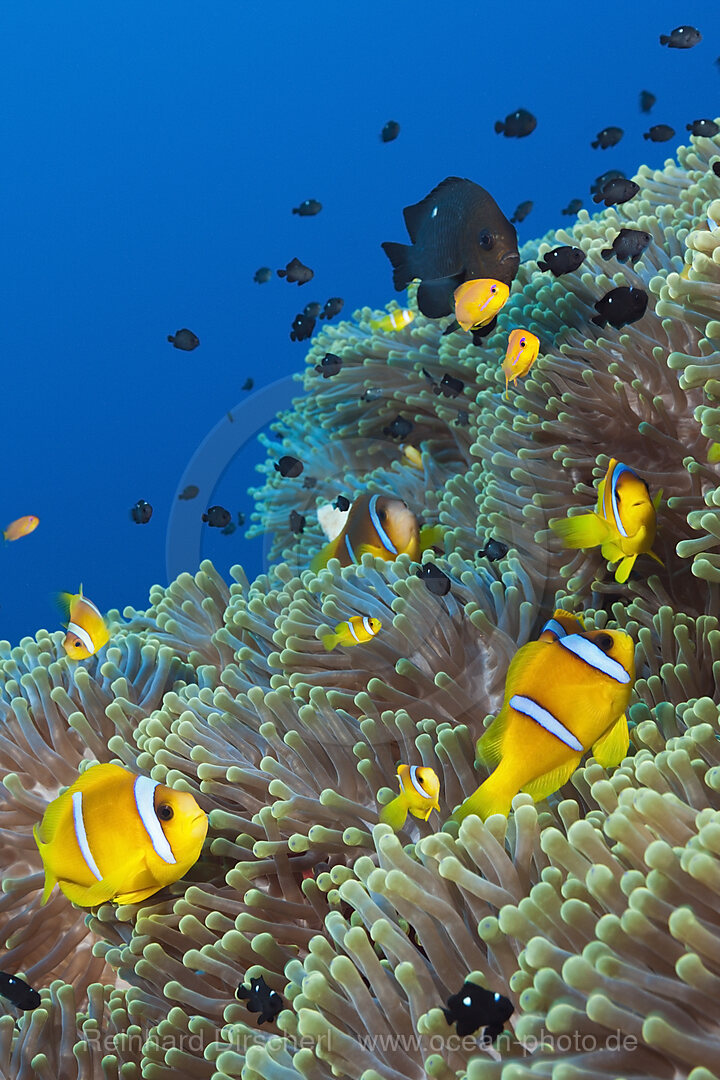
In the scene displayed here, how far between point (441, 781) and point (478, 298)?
3.76 ft

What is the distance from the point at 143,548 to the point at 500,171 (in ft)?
85.0

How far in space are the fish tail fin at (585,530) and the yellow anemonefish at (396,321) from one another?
1.91 meters

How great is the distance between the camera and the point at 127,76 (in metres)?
31.8

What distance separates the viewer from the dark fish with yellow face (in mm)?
1777

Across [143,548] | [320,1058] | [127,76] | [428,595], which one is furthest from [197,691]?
[127,76]

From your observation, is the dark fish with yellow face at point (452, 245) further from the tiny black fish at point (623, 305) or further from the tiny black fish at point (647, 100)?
the tiny black fish at point (647, 100)

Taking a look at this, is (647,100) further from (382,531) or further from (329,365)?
(382,531)

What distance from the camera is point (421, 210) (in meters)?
1.88

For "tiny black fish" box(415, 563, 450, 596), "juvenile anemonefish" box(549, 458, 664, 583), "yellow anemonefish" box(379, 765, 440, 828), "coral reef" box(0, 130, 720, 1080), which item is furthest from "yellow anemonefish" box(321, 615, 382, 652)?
"juvenile anemonefish" box(549, 458, 664, 583)

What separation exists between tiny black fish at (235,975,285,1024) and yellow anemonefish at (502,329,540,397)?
159 cm

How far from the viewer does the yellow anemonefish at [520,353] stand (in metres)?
1.98

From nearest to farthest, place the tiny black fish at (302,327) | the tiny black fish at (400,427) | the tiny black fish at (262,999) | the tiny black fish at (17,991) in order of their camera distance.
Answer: the tiny black fish at (262,999), the tiny black fish at (17,991), the tiny black fish at (400,427), the tiny black fish at (302,327)

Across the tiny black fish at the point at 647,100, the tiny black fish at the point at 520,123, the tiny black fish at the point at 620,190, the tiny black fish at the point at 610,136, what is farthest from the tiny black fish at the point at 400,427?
the tiny black fish at the point at 647,100

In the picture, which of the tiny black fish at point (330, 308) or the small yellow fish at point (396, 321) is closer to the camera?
the small yellow fish at point (396, 321)
